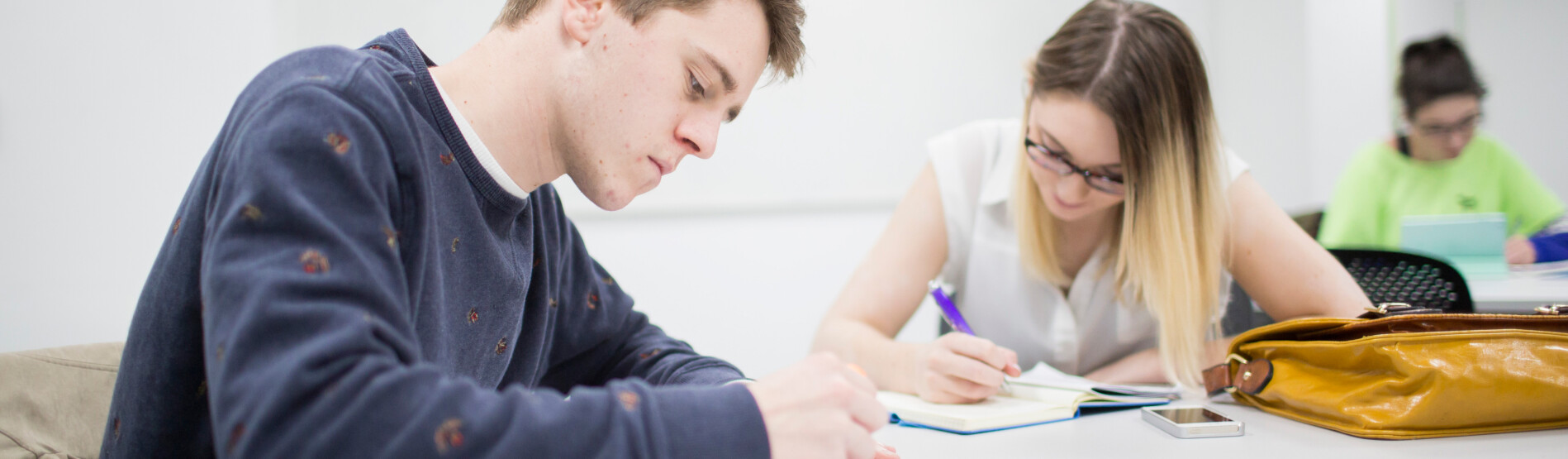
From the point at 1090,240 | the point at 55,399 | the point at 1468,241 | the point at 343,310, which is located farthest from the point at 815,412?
the point at 1468,241

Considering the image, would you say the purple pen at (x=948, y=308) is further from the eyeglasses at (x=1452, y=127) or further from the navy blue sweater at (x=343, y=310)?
the eyeglasses at (x=1452, y=127)

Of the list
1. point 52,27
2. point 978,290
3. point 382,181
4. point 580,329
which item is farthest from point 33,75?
point 978,290

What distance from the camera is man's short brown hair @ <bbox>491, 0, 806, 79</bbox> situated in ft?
2.31

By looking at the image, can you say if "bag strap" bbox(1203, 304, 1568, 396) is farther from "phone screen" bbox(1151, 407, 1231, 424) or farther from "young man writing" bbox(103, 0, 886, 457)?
"young man writing" bbox(103, 0, 886, 457)

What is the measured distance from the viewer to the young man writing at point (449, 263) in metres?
0.41

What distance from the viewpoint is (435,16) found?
255 cm

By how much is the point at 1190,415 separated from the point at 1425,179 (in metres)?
2.73

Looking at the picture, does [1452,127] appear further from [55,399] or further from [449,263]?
[55,399]

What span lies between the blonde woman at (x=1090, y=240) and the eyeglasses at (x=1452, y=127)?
1978mm

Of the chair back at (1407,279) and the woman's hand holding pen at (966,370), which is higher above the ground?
the chair back at (1407,279)

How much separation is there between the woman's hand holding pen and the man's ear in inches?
23.2

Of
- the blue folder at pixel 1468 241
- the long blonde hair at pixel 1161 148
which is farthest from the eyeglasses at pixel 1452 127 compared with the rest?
the long blonde hair at pixel 1161 148

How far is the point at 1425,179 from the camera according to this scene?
2.89m

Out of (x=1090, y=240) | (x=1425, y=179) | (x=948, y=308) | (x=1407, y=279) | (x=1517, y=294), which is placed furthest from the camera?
(x=1425, y=179)
